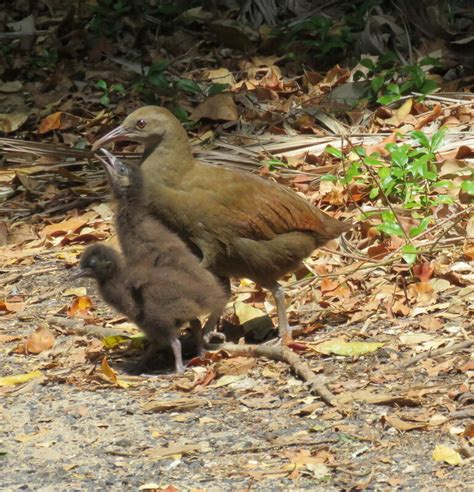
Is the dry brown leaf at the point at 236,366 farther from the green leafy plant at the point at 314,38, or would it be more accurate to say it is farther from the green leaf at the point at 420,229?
the green leafy plant at the point at 314,38

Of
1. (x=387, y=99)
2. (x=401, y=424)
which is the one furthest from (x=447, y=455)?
(x=387, y=99)

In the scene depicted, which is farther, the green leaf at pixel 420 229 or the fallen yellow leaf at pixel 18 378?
the green leaf at pixel 420 229

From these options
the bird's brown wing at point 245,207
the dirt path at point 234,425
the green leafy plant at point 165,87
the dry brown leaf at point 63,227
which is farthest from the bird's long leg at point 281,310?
the green leafy plant at point 165,87

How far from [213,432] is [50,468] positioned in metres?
0.82

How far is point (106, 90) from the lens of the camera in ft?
37.0

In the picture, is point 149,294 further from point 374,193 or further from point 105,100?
point 105,100

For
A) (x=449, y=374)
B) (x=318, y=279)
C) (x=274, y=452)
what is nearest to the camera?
(x=274, y=452)

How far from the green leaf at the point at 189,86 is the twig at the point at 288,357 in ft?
13.6

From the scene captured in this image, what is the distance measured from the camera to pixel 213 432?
234 inches

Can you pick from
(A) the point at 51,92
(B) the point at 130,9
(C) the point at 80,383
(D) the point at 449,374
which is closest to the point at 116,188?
(C) the point at 80,383

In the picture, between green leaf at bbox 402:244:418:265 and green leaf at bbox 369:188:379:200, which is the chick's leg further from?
green leaf at bbox 369:188:379:200

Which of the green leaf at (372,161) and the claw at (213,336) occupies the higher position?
the green leaf at (372,161)

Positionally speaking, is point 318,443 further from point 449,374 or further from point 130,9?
point 130,9

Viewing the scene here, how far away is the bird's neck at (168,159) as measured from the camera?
720 cm
